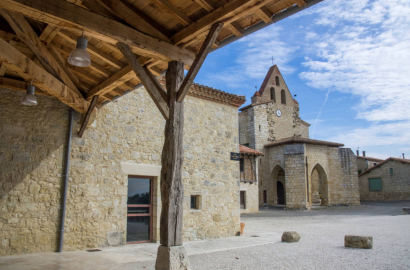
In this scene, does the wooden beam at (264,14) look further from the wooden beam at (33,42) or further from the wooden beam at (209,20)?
the wooden beam at (33,42)

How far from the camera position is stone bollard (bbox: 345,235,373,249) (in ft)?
21.2

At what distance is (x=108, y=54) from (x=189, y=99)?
3.62 meters

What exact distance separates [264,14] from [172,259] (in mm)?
3135

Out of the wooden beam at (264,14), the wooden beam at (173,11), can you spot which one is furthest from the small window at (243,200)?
the wooden beam at (264,14)

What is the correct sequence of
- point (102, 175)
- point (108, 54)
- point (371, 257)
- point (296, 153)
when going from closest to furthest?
point (108, 54)
point (371, 257)
point (102, 175)
point (296, 153)

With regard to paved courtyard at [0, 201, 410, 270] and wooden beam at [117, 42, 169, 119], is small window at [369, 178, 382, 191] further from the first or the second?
wooden beam at [117, 42, 169, 119]

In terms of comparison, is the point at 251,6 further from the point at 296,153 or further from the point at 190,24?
the point at 296,153

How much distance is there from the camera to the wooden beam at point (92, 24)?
3002 millimetres

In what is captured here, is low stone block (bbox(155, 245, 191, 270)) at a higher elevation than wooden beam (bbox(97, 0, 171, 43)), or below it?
below

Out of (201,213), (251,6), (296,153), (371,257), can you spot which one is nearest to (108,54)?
(251,6)

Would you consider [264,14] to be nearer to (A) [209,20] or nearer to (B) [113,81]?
(A) [209,20]

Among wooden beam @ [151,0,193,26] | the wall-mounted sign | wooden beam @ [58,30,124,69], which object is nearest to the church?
the wall-mounted sign

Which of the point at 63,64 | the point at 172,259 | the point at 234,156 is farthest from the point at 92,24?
the point at 234,156

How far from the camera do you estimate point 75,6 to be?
3.28 metres
